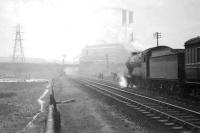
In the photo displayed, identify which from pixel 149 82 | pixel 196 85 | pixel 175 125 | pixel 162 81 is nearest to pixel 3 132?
pixel 175 125

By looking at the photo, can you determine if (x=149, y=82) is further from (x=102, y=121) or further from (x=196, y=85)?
(x=102, y=121)

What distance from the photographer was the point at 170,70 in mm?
20078

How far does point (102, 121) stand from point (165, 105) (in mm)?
4755

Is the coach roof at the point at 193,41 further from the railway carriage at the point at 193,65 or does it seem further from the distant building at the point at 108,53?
the distant building at the point at 108,53

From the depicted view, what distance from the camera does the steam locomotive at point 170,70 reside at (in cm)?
1625

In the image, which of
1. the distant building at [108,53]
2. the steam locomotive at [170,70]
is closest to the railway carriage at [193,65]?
the steam locomotive at [170,70]

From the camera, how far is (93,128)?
10.7 meters

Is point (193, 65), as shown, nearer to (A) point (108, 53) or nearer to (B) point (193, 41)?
(B) point (193, 41)

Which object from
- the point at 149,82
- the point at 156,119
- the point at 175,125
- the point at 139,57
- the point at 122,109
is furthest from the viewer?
the point at 139,57

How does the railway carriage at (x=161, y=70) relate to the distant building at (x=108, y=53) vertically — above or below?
below

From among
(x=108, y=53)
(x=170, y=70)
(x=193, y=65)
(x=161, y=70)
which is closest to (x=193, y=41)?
(x=193, y=65)

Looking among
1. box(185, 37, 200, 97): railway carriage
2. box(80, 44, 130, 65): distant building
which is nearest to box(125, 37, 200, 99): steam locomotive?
box(185, 37, 200, 97): railway carriage

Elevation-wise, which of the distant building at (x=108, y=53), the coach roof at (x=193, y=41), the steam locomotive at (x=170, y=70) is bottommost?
the steam locomotive at (x=170, y=70)

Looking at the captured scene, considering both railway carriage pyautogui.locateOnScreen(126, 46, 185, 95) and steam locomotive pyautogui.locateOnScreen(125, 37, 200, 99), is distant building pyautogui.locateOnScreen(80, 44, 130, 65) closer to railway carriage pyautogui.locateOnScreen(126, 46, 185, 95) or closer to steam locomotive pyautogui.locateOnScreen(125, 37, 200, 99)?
railway carriage pyautogui.locateOnScreen(126, 46, 185, 95)
